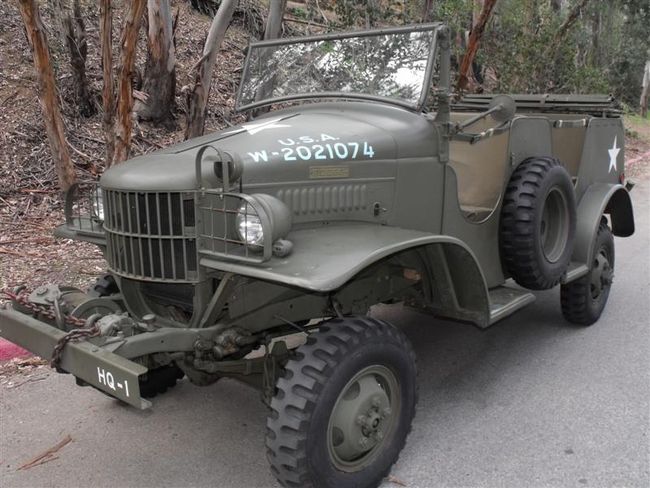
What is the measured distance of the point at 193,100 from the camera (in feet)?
24.2

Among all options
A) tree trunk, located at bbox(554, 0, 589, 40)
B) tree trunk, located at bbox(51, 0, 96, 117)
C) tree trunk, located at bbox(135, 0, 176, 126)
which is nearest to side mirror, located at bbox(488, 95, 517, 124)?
tree trunk, located at bbox(135, 0, 176, 126)

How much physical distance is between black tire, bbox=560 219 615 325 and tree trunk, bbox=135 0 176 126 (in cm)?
593

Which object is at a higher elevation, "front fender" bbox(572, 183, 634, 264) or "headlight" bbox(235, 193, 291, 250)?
"headlight" bbox(235, 193, 291, 250)

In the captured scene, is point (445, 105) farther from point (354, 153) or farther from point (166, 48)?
point (166, 48)

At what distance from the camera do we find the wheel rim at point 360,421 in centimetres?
291

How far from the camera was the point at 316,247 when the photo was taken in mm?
2877

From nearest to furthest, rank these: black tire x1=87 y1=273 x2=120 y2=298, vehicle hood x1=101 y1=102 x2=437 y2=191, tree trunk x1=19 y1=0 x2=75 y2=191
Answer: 1. vehicle hood x1=101 y1=102 x2=437 y2=191
2. black tire x1=87 y1=273 x2=120 y2=298
3. tree trunk x1=19 y1=0 x2=75 y2=191

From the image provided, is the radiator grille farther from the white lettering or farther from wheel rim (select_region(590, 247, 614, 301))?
wheel rim (select_region(590, 247, 614, 301))

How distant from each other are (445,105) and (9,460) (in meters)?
3.08

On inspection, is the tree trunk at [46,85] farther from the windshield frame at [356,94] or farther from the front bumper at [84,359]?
the front bumper at [84,359]

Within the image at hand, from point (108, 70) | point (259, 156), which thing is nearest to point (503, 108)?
point (259, 156)

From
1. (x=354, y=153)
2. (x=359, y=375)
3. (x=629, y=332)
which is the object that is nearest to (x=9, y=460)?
(x=359, y=375)

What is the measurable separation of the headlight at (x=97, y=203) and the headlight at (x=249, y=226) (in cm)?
113

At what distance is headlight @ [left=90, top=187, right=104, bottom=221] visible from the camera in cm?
354
